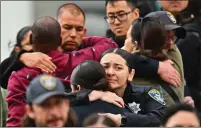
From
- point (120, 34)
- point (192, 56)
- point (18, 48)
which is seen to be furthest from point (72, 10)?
point (192, 56)

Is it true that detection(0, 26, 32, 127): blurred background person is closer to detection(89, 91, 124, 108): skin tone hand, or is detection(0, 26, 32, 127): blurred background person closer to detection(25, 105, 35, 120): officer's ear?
detection(89, 91, 124, 108): skin tone hand

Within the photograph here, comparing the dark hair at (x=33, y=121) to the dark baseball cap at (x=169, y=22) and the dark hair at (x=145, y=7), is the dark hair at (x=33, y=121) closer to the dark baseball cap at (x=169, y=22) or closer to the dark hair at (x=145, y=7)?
the dark baseball cap at (x=169, y=22)

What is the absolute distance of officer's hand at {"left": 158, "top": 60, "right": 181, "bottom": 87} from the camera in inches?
332

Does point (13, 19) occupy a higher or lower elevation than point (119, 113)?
lower

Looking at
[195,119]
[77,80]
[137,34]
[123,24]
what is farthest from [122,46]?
[195,119]

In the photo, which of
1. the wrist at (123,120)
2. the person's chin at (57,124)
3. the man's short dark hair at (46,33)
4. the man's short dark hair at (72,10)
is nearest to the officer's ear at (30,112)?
the person's chin at (57,124)

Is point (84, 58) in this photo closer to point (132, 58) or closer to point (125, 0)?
point (132, 58)

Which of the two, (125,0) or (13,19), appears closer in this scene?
(125,0)

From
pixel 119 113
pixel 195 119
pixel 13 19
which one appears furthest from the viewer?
pixel 13 19

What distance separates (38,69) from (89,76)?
59 cm

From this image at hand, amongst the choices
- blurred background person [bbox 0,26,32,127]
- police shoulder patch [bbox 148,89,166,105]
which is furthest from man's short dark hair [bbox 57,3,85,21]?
police shoulder patch [bbox 148,89,166,105]

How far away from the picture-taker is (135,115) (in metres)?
7.91

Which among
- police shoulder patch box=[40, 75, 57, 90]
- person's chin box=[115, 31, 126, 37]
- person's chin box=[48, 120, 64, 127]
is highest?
police shoulder patch box=[40, 75, 57, 90]

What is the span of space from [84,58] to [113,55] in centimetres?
37
